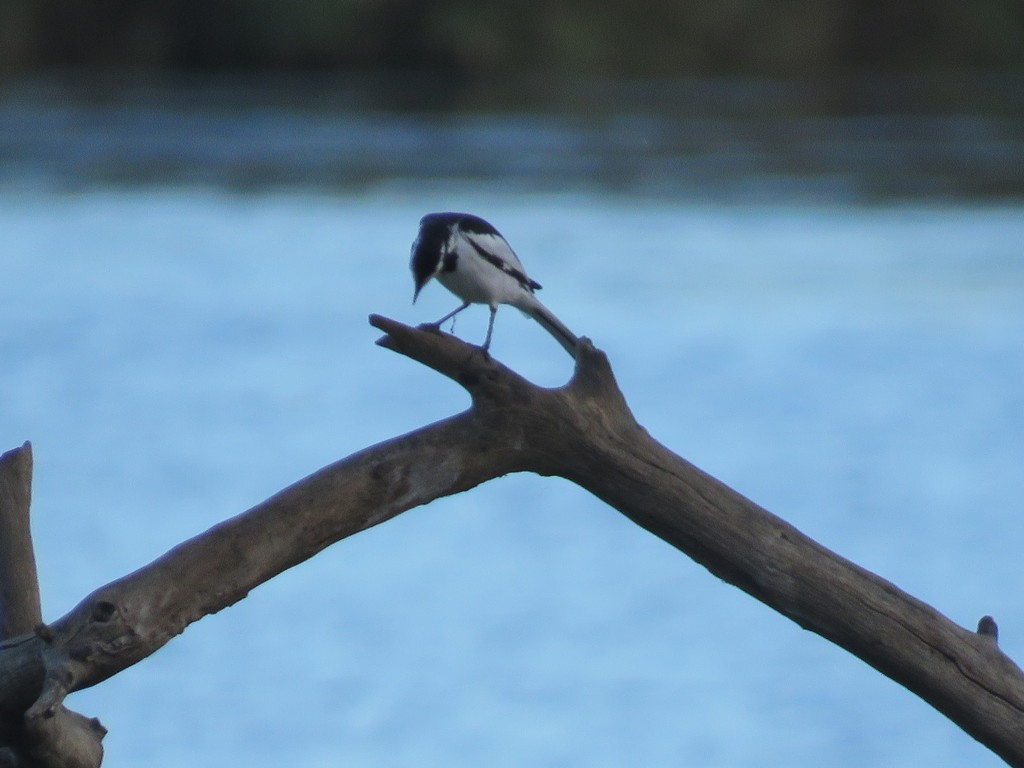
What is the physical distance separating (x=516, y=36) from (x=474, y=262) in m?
18.4

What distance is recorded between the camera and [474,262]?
7.73 ft

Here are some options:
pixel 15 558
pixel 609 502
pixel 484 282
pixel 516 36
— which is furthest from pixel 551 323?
pixel 516 36

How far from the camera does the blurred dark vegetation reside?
1892 cm

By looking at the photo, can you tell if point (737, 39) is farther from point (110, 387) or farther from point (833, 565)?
point (833, 565)

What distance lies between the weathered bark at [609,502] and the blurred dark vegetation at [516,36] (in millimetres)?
17193

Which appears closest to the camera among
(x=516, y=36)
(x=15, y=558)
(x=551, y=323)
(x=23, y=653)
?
(x=23, y=653)

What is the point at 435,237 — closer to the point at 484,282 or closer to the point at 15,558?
the point at 484,282

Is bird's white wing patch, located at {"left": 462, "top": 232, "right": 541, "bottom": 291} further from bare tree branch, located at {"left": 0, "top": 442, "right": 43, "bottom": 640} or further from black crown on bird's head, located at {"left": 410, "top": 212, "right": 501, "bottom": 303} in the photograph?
bare tree branch, located at {"left": 0, "top": 442, "right": 43, "bottom": 640}

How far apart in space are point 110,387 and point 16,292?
2156 mm

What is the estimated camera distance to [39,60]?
63.1 ft

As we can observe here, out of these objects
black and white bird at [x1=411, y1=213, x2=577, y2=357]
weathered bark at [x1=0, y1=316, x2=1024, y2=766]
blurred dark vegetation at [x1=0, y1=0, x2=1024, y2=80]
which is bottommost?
weathered bark at [x1=0, y1=316, x2=1024, y2=766]

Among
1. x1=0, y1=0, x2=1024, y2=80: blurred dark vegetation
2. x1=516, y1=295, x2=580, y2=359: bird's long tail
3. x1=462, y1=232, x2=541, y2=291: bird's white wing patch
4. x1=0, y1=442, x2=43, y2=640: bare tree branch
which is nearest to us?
x1=0, y1=442, x2=43, y2=640: bare tree branch

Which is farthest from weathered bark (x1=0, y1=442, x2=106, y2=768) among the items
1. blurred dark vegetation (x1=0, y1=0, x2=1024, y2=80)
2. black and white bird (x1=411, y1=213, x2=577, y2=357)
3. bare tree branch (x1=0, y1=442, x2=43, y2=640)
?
blurred dark vegetation (x1=0, y1=0, x2=1024, y2=80)

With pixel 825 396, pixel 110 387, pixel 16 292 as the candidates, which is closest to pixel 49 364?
pixel 110 387
